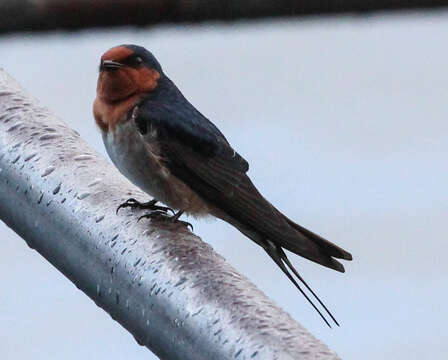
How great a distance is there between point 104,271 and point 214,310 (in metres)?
0.10

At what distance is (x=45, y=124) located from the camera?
0.80m

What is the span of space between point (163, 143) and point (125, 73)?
0.38ft

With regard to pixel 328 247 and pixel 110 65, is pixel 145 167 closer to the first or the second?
pixel 110 65

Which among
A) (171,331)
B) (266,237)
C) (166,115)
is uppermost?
(166,115)

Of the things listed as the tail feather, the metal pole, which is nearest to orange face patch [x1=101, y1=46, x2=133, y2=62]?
the tail feather

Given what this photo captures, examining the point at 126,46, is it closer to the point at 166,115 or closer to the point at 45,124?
the point at 166,115

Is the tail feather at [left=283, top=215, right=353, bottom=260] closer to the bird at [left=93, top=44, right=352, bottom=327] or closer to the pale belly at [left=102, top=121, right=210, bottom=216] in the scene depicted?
the bird at [left=93, top=44, right=352, bottom=327]

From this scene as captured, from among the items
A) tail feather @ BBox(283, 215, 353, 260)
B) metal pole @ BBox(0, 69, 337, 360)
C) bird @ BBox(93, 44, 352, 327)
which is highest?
bird @ BBox(93, 44, 352, 327)

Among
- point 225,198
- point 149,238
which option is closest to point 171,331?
point 149,238

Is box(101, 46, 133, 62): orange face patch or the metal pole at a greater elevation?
box(101, 46, 133, 62): orange face patch

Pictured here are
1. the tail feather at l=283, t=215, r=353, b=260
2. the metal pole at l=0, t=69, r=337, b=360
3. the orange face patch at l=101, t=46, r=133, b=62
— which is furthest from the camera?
the orange face patch at l=101, t=46, r=133, b=62

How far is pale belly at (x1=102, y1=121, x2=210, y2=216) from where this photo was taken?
56.2 inches

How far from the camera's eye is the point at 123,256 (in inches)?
25.9

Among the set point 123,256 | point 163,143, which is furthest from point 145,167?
point 123,256
